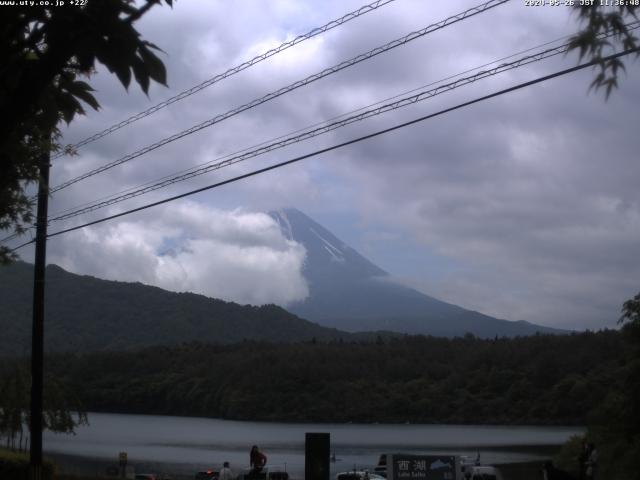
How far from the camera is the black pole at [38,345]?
19766 millimetres

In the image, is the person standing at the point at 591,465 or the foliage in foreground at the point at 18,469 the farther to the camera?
the person standing at the point at 591,465

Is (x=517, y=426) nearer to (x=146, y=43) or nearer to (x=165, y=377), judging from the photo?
(x=165, y=377)

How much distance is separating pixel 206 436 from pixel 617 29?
4270 inches

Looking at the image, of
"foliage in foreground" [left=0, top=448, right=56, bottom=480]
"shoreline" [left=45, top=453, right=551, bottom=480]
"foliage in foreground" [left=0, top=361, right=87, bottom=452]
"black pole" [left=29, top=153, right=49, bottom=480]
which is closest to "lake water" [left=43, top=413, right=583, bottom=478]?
"shoreline" [left=45, top=453, right=551, bottom=480]

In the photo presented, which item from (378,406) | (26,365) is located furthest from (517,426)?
(26,365)

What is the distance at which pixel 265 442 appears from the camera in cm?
9644

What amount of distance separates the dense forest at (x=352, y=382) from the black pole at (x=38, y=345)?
92.1m

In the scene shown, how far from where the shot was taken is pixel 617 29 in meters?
4.71

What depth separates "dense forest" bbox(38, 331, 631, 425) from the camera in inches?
4567

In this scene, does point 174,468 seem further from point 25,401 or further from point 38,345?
point 38,345

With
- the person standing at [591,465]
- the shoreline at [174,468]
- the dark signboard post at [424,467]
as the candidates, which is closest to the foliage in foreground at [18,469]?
the dark signboard post at [424,467]

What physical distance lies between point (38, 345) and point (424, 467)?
9245 mm

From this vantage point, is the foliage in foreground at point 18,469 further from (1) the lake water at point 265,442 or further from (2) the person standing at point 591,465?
(1) the lake water at point 265,442

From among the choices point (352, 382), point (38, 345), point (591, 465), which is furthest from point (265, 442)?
point (38, 345)
